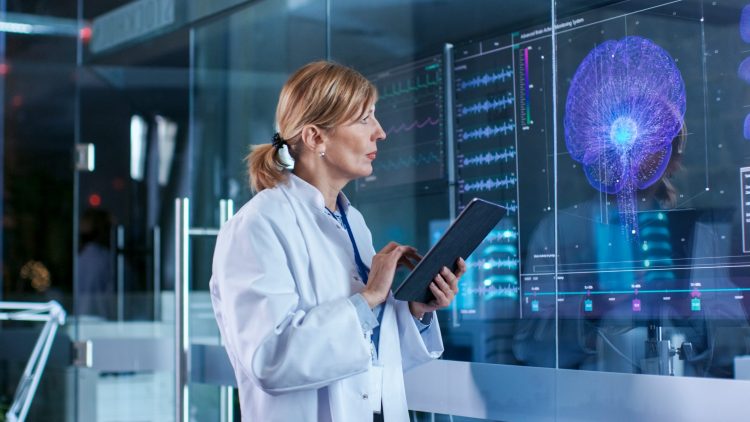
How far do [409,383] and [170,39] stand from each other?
74.4 inches

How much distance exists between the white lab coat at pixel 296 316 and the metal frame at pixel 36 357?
2437 mm

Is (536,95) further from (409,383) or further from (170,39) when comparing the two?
(170,39)

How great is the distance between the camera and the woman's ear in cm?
204

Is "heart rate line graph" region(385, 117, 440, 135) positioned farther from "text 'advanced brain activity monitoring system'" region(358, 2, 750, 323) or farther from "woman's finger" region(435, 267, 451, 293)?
"woman's finger" region(435, 267, 451, 293)

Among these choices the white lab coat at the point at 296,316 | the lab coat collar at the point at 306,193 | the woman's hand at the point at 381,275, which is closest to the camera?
the white lab coat at the point at 296,316

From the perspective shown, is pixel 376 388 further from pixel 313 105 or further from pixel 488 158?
pixel 488 158

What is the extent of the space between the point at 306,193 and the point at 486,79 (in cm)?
76

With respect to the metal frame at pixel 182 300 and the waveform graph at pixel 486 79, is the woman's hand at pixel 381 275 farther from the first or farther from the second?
the metal frame at pixel 182 300

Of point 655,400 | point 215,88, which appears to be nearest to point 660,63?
point 655,400

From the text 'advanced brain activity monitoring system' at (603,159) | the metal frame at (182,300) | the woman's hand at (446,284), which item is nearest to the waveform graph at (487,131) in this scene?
the text 'advanced brain activity monitoring system' at (603,159)

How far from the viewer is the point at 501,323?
8.20 feet

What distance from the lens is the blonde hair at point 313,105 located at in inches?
79.9

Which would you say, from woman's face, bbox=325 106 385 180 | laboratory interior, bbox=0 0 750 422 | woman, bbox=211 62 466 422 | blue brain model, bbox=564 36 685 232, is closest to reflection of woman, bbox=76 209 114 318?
laboratory interior, bbox=0 0 750 422

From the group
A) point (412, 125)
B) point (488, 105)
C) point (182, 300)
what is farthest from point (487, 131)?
point (182, 300)
